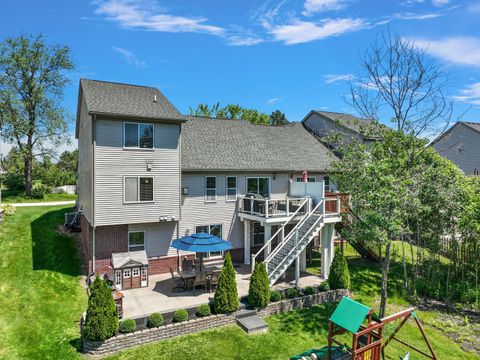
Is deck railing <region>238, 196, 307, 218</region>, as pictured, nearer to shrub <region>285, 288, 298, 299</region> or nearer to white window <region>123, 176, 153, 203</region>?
shrub <region>285, 288, 298, 299</region>

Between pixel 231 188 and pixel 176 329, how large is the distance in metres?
9.32

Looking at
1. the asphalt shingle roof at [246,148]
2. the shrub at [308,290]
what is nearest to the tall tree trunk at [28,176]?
the asphalt shingle roof at [246,148]

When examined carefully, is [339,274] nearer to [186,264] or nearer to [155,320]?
[186,264]

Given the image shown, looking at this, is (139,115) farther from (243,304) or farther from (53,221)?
(53,221)

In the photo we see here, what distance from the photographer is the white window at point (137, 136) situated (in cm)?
1529

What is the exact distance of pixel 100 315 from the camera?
9.76m

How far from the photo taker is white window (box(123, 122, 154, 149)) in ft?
50.2

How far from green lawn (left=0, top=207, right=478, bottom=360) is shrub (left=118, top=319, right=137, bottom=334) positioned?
61cm

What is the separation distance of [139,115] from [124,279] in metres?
7.78

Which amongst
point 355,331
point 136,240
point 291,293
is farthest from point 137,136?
point 355,331

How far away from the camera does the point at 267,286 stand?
12.9 m

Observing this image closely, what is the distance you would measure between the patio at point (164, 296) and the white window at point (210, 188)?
4.57m

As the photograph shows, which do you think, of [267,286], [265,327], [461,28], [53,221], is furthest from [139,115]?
[461,28]

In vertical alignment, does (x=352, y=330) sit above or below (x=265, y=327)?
above
